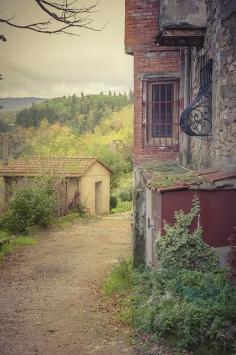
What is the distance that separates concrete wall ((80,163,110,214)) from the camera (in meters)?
26.9

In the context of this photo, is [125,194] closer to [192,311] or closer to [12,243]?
[12,243]

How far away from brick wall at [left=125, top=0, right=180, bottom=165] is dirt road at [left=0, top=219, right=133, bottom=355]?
3.76 metres

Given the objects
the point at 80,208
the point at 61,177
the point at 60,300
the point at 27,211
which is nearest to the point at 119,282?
the point at 60,300

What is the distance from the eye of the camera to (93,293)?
11.4 metres

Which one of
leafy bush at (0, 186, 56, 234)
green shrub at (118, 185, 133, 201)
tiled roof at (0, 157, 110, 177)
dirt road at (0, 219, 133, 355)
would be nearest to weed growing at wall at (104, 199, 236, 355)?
dirt road at (0, 219, 133, 355)

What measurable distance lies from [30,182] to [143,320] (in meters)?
17.6

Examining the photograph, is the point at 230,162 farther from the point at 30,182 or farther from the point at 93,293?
the point at 30,182

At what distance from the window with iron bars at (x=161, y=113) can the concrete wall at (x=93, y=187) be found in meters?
13.4

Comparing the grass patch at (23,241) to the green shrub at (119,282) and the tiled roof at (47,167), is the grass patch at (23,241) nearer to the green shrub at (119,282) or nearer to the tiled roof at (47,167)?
the tiled roof at (47,167)

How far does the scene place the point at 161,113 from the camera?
13414 mm

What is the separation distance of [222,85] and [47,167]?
17733 millimetres

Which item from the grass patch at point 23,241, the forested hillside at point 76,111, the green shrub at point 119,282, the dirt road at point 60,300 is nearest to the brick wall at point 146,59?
the green shrub at point 119,282

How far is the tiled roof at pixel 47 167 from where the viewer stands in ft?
83.5

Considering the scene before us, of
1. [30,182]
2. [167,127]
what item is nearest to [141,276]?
[167,127]
